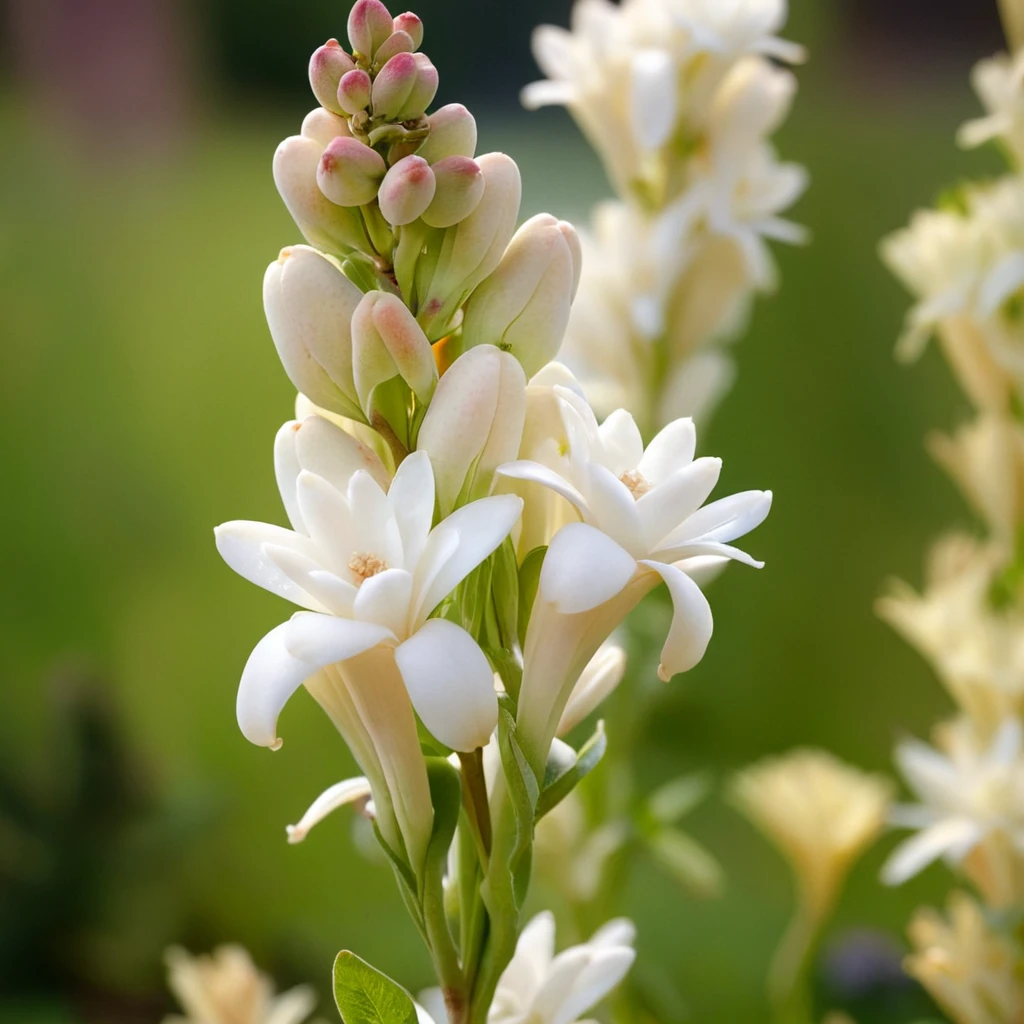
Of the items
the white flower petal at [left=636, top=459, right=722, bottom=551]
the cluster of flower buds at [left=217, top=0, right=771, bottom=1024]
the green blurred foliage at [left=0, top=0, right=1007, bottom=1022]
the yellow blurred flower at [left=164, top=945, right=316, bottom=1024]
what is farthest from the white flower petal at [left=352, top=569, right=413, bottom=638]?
the green blurred foliage at [left=0, top=0, right=1007, bottom=1022]

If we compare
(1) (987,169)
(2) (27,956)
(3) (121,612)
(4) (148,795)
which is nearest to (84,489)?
(3) (121,612)

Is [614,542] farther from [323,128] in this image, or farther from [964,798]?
[964,798]

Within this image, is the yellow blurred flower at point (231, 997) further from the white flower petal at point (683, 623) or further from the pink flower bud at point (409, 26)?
the pink flower bud at point (409, 26)

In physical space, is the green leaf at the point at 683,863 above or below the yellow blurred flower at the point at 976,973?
above

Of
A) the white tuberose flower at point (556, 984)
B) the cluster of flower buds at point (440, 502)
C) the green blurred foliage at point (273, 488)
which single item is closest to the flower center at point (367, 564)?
the cluster of flower buds at point (440, 502)

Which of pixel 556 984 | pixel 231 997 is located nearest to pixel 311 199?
pixel 556 984

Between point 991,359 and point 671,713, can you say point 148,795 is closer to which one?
point 671,713
